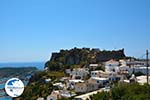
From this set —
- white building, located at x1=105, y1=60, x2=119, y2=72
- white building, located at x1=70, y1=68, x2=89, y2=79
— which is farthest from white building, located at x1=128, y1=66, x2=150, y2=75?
white building, located at x1=70, y1=68, x2=89, y2=79

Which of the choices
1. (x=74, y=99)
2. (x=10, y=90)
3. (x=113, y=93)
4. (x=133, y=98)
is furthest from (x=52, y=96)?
(x=10, y=90)

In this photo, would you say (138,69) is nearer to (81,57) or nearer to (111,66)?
(111,66)

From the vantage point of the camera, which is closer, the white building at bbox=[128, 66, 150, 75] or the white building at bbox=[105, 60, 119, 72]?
the white building at bbox=[128, 66, 150, 75]

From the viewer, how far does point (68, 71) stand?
4669 centimetres

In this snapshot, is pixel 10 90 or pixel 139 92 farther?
pixel 139 92

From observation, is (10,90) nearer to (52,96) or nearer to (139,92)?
(139,92)

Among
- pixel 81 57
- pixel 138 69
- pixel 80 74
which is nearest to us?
pixel 138 69

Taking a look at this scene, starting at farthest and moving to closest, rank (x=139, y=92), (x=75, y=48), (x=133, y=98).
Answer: (x=75, y=48)
(x=139, y=92)
(x=133, y=98)

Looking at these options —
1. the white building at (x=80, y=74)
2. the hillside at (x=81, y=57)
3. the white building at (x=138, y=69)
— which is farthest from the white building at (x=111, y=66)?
the hillside at (x=81, y=57)

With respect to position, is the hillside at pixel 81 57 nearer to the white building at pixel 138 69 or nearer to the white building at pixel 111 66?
the white building at pixel 111 66

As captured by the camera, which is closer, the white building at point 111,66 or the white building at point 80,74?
the white building at point 111,66

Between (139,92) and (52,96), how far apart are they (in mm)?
13244

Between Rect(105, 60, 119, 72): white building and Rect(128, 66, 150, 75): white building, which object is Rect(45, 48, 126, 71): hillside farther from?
Rect(128, 66, 150, 75): white building

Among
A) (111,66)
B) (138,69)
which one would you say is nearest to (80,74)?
(111,66)
